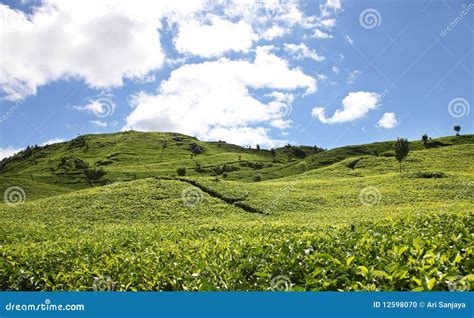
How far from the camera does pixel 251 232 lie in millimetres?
18422

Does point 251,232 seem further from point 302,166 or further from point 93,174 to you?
point 93,174

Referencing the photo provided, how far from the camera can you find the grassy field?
25.3ft

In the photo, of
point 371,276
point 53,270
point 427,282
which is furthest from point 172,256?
point 427,282

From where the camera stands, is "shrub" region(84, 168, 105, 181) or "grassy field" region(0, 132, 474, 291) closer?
"grassy field" region(0, 132, 474, 291)

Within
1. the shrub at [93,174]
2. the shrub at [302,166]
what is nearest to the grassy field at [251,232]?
the shrub at [302,166]

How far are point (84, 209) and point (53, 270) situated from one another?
37.5 metres

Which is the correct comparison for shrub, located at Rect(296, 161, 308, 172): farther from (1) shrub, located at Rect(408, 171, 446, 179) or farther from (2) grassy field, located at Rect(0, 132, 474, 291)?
(1) shrub, located at Rect(408, 171, 446, 179)

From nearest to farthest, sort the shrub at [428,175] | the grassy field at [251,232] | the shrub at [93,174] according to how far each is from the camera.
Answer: the grassy field at [251,232] → the shrub at [428,175] → the shrub at [93,174]

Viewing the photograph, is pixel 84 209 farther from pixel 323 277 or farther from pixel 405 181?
pixel 405 181

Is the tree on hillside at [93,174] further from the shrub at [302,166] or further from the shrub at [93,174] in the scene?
the shrub at [302,166]

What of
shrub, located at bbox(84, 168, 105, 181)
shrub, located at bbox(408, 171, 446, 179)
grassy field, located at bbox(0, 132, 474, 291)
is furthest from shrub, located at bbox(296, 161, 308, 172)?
shrub, located at bbox(84, 168, 105, 181)

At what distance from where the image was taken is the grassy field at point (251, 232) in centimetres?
772

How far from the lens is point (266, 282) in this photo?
7.79m

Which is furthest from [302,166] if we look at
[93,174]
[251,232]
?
[251,232]
